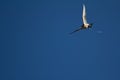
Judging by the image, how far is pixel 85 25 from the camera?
5.94 metres

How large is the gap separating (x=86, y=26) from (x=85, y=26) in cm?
4

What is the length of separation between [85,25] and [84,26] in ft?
0.18

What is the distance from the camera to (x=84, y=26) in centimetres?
598

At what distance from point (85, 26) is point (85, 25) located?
0.09ft

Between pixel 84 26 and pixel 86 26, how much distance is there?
8cm

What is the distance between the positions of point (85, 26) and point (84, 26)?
0.04 meters

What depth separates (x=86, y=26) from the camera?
5.93 metres

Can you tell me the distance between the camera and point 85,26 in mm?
5953
